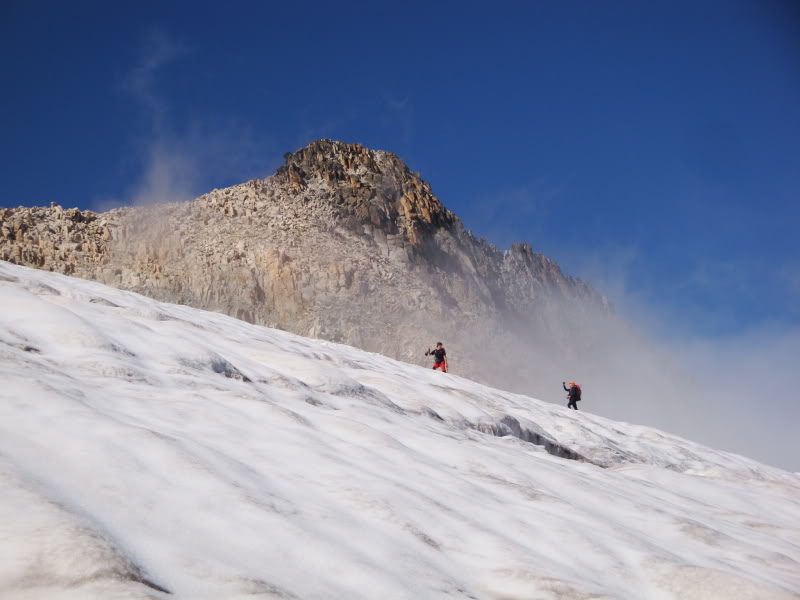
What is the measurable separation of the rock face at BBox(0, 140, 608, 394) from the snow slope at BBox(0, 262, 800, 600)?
→ 29.9 meters

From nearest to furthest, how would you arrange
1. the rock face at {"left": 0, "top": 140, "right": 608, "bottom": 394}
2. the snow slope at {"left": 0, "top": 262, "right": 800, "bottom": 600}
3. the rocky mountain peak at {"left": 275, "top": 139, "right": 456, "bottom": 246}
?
1. the snow slope at {"left": 0, "top": 262, "right": 800, "bottom": 600}
2. the rock face at {"left": 0, "top": 140, "right": 608, "bottom": 394}
3. the rocky mountain peak at {"left": 275, "top": 139, "right": 456, "bottom": 246}

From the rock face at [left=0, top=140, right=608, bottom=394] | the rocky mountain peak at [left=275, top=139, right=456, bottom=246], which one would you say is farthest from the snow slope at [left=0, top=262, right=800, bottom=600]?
the rocky mountain peak at [left=275, top=139, right=456, bottom=246]

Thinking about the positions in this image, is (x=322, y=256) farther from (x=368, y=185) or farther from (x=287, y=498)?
(x=287, y=498)

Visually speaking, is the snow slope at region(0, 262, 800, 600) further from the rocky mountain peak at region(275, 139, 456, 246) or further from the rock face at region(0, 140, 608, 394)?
the rocky mountain peak at region(275, 139, 456, 246)

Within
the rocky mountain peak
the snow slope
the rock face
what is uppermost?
the rocky mountain peak

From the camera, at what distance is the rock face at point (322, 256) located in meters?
37.8

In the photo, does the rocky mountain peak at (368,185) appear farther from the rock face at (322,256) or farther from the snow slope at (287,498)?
the snow slope at (287,498)

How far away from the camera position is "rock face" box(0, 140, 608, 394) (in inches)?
1489

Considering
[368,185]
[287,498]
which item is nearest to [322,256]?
[368,185]

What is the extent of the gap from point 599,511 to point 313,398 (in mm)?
3286

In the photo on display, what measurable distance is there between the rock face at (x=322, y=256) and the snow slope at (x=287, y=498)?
98.2 ft

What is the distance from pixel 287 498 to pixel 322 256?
127 ft

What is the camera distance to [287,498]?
420 cm

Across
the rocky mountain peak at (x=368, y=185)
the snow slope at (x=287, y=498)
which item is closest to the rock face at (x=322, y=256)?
the rocky mountain peak at (x=368, y=185)
